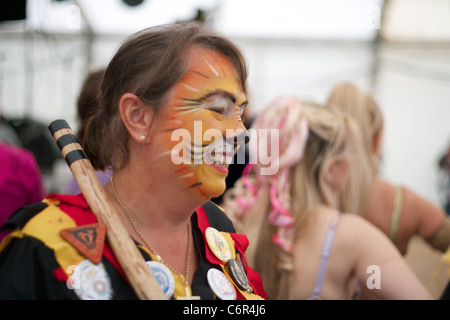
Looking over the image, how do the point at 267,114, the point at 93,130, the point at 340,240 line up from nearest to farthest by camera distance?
the point at 93,130, the point at 340,240, the point at 267,114

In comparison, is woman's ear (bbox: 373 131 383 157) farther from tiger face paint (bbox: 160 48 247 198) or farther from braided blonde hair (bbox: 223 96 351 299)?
tiger face paint (bbox: 160 48 247 198)

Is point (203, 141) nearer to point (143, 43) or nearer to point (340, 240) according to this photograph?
point (143, 43)

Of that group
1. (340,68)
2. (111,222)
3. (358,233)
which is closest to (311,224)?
(358,233)

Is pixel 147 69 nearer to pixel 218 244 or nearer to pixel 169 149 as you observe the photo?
pixel 169 149

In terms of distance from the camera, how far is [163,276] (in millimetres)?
1078

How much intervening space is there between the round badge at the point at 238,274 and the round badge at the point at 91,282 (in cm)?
34

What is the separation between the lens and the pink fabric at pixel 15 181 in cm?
235

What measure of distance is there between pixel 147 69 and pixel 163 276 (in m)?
0.50

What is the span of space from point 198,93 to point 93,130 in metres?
0.34

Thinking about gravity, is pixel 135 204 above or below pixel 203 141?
below

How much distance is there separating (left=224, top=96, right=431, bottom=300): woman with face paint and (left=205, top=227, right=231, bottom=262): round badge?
0.75 m

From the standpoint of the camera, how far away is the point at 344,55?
6.57 meters

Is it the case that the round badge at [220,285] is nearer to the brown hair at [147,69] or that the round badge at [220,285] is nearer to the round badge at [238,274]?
the round badge at [238,274]

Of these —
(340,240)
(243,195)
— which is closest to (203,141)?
(340,240)
